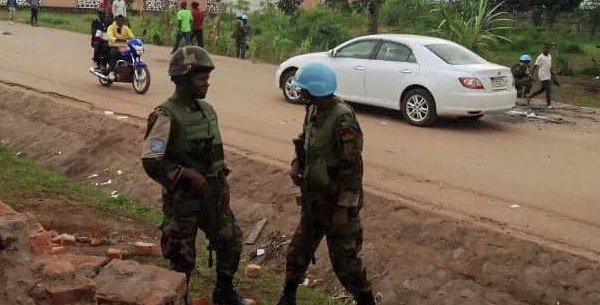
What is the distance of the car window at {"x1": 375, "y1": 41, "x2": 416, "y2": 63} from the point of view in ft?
41.2

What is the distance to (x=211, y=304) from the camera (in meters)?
5.29

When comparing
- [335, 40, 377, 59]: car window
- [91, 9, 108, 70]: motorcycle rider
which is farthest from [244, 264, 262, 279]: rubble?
[91, 9, 108, 70]: motorcycle rider

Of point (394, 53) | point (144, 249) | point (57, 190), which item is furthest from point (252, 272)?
point (394, 53)

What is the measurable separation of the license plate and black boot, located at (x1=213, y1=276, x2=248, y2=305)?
7861 millimetres

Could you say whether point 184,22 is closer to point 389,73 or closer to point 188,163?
point 389,73

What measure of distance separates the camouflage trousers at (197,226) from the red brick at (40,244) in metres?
0.80

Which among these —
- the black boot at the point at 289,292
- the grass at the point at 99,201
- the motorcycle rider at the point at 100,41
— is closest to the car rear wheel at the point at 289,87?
the motorcycle rider at the point at 100,41

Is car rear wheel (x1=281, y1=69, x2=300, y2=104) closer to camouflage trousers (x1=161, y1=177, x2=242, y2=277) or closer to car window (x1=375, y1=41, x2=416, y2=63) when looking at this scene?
car window (x1=375, y1=41, x2=416, y2=63)

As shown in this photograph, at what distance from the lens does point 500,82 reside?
12.2 m

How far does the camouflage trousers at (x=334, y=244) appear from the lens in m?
5.09

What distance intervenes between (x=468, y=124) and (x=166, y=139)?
28.8 ft

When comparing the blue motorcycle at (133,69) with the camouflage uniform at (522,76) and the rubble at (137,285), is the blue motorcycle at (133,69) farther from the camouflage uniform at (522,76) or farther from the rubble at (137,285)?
the rubble at (137,285)

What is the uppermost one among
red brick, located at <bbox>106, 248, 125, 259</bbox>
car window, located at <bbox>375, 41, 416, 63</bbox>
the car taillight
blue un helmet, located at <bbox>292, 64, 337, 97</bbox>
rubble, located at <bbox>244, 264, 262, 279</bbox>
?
car window, located at <bbox>375, 41, 416, 63</bbox>

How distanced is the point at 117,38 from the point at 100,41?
0.73 metres
